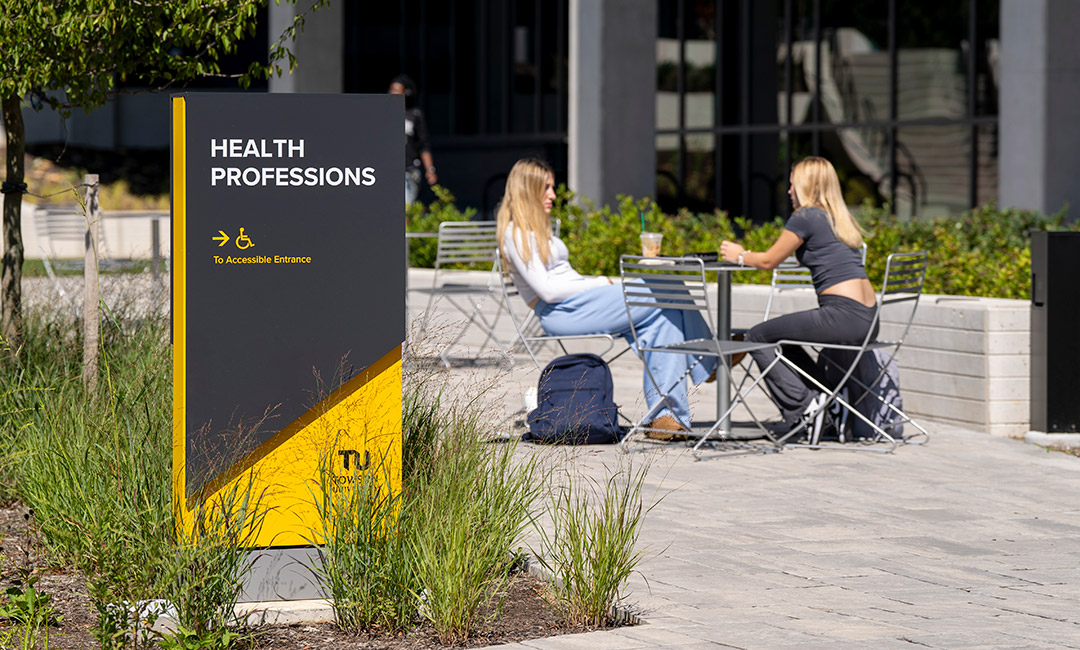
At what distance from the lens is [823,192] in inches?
321

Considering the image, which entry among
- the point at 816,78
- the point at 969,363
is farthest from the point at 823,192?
the point at 816,78

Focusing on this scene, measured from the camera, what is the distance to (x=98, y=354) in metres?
6.46

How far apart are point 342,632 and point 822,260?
14.5ft

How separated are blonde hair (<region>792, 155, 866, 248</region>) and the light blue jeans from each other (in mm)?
921

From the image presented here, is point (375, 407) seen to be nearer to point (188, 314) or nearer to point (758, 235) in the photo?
point (188, 314)

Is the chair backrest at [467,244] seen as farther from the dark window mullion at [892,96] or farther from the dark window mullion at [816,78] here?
the dark window mullion at [816,78]

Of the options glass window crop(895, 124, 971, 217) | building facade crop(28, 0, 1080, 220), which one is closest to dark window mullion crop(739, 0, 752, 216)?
building facade crop(28, 0, 1080, 220)

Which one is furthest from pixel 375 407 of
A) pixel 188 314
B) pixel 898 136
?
pixel 898 136

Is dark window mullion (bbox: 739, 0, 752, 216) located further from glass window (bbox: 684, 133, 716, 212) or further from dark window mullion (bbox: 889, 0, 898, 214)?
dark window mullion (bbox: 889, 0, 898, 214)

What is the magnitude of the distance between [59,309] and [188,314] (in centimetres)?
363

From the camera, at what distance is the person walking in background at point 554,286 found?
27.4 feet

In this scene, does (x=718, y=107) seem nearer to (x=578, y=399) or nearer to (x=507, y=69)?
(x=507, y=69)

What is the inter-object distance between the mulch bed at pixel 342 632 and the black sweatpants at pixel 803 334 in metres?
3.36

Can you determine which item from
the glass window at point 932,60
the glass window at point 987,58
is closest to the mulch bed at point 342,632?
the glass window at point 987,58
